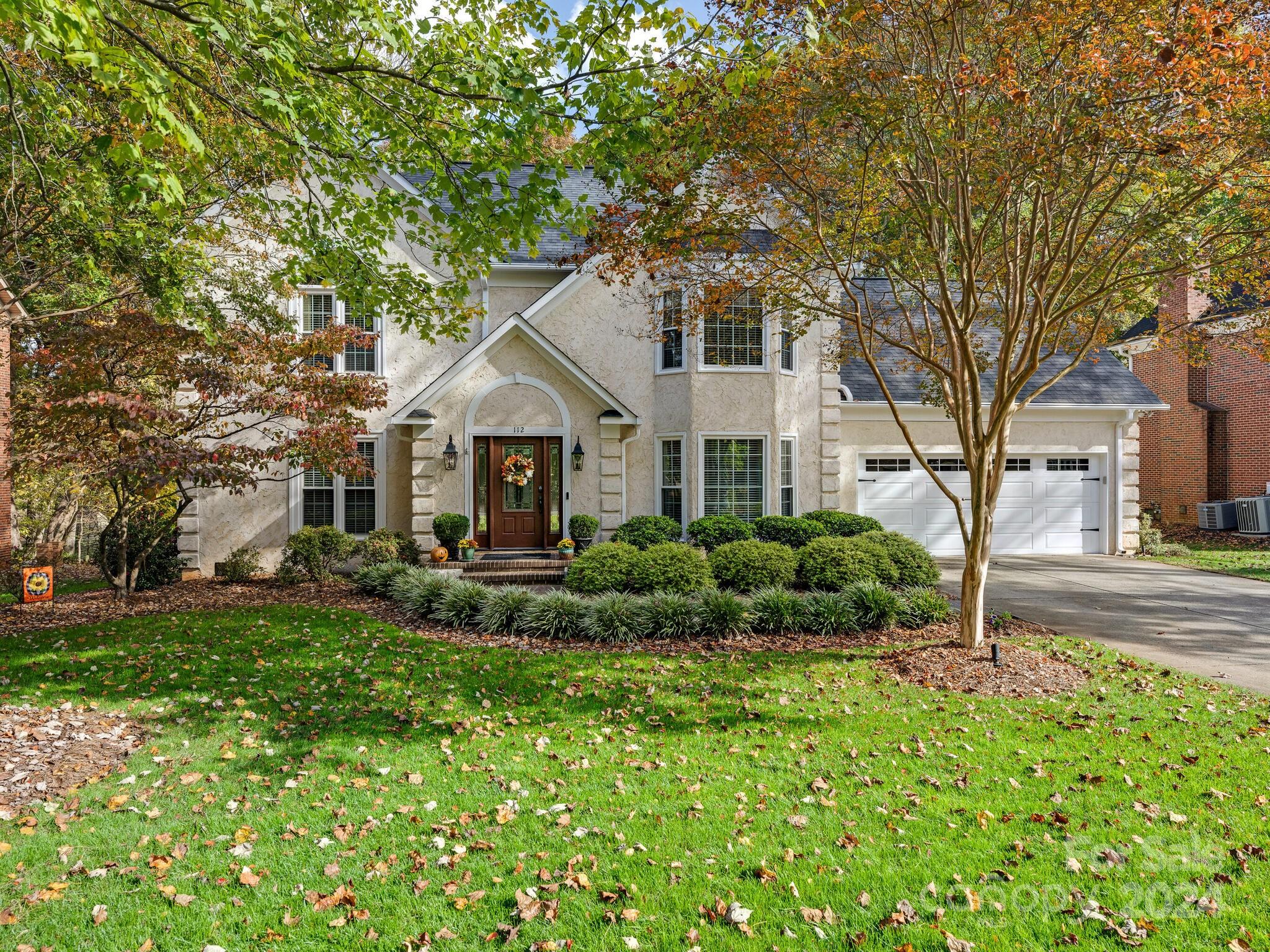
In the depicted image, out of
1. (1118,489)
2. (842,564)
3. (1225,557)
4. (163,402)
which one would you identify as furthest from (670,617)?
(1225,557)

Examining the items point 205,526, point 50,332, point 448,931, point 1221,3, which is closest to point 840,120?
point 1221,3

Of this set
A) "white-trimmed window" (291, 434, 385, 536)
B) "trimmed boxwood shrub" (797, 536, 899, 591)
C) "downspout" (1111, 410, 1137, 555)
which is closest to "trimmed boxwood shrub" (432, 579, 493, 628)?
"trimmed boxwood shrub" (797, 536, 899, 591)

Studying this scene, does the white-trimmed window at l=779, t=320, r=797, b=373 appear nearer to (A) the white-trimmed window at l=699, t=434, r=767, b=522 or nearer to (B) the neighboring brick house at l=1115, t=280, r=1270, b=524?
(A) the white-trimmed window at l=699, t=434, r=767, b=522

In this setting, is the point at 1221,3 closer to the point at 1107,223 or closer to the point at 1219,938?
the point at 1107,223

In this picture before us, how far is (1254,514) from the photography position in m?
20.8

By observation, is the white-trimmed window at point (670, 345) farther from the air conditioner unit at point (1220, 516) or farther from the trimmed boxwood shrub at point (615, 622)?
the air conditioner unit at point (1220, 516)

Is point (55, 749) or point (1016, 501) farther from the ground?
point (1016, 501)

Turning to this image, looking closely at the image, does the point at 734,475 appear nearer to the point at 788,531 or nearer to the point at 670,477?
the point at 670,477

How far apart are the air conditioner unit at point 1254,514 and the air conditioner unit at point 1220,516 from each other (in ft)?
0.48

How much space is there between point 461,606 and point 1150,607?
10.8 metres

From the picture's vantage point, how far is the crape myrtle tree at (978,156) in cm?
624

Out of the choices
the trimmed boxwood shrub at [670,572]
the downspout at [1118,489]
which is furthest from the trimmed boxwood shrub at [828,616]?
the downspout at [1118,489]

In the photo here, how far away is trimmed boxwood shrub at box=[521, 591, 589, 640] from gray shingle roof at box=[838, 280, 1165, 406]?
10283mm

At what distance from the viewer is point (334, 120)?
6449 mm
